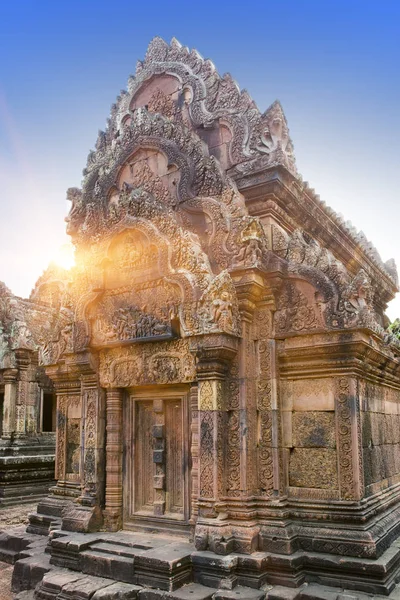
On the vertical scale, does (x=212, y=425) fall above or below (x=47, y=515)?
above

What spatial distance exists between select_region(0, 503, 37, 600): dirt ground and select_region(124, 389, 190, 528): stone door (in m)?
1.84

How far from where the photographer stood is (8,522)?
11383mm

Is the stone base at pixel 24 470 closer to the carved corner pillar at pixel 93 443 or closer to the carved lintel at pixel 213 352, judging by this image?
the carved corner pillar at pixel 93 443

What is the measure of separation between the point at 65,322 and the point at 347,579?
565 centimetres

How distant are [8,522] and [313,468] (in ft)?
24.4

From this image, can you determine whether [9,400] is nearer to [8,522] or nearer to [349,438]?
[8,522]

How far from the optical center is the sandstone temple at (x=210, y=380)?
649 cm

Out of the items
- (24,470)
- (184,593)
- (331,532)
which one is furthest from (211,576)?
(24,470)

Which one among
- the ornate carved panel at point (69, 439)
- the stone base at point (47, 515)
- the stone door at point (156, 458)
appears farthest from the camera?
the ornate carved panel at point (69, 439)

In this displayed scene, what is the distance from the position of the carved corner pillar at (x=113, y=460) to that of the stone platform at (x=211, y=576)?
87cm

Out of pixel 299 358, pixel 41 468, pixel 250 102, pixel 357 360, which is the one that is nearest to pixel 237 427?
pixel 299 358

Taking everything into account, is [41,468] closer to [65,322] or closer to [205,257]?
[65,322]

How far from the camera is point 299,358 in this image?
7137mm

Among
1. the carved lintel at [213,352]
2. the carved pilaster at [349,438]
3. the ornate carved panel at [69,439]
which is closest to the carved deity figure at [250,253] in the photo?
the carved lintel at [213,352]
